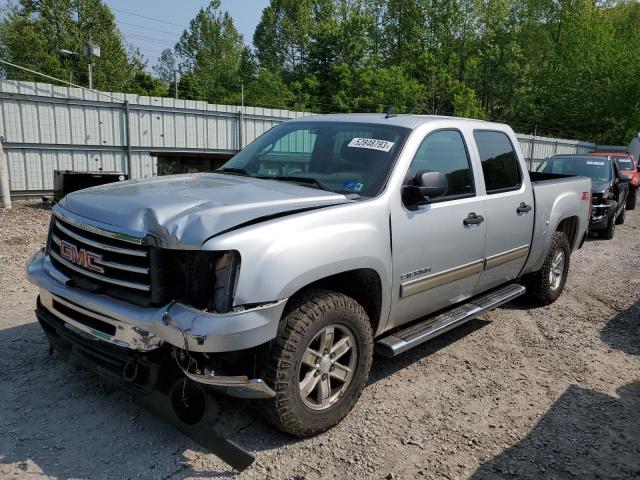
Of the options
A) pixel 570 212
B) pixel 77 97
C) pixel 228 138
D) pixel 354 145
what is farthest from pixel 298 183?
pixel 228 138

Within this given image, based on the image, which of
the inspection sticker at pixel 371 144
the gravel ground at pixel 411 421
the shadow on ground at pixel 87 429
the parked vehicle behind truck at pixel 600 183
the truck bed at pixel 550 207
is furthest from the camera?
the parked vehicle behind truck at pixel 600 183

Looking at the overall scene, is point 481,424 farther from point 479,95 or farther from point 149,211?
point 479,95

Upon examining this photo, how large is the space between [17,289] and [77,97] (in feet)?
25.2

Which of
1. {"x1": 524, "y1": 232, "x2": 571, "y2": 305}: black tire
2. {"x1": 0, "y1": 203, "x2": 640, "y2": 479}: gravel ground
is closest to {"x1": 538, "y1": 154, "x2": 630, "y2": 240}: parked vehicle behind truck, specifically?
{"x1": 524, "y1": 232, "x2": 571, "y2": 305}: black tire

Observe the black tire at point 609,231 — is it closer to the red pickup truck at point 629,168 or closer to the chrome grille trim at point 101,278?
the red pickup truck at point 629,168

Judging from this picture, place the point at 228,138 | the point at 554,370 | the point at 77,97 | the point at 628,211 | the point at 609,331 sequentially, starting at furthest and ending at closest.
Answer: the point at 628,211 < the point at 228,138 < the point at 77,97 < the point at 609,331 < the point at 554,370

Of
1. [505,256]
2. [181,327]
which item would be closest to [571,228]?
[505,256]

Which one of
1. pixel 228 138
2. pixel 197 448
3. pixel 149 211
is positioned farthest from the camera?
pixel 228 138

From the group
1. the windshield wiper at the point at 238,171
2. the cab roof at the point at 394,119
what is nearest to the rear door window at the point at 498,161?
the cab roof at the point at 394,119

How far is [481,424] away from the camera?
11.3 feet

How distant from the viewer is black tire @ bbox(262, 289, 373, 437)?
2.82 meters

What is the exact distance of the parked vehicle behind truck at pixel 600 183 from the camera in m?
10.6

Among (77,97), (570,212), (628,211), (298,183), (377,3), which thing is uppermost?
(377,3)

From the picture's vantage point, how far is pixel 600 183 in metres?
11.0
